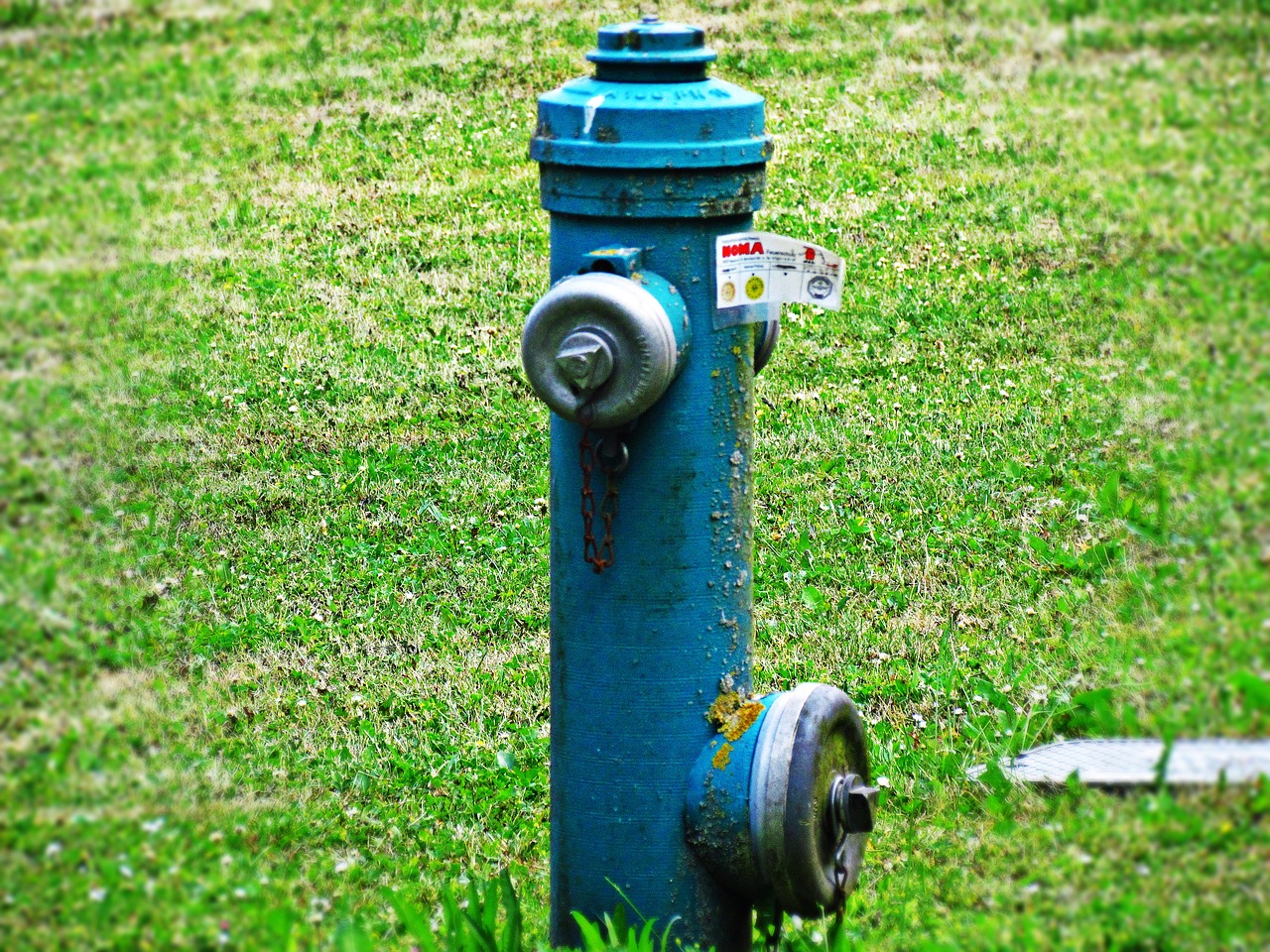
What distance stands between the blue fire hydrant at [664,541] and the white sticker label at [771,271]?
33mm

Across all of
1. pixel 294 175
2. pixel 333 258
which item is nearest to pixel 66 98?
pixel 294 175

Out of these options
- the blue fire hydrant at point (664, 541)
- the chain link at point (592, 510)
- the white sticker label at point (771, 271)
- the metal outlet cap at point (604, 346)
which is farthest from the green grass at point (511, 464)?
the metal outlet cap at point (604, 346)

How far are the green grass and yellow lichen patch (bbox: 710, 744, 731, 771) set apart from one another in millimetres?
562

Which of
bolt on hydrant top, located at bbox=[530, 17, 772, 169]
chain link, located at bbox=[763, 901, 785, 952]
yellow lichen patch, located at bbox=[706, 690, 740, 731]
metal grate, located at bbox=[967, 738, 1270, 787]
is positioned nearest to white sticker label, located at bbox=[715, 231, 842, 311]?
bolt on hydrant top, located at bbox=[530, 17, 772, 169]

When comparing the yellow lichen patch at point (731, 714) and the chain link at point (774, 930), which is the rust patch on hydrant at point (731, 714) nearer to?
the yellow lichen patch at point (731, 714)

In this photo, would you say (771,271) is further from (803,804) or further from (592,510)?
(803,804)

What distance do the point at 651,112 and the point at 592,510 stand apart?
33.7 inches

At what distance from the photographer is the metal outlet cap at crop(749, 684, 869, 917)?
326 centimetres

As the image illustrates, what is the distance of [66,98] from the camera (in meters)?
10.9

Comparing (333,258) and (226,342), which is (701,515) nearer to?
(226,342)

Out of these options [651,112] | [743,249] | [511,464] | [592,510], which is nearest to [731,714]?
[592,510]

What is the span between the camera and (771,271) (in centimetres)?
327

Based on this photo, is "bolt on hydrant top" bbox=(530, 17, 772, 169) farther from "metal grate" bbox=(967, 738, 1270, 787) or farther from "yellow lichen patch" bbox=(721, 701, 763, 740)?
"metal grate" bbox=(967, 738, 1270, 787)

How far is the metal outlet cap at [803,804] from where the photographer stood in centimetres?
326
